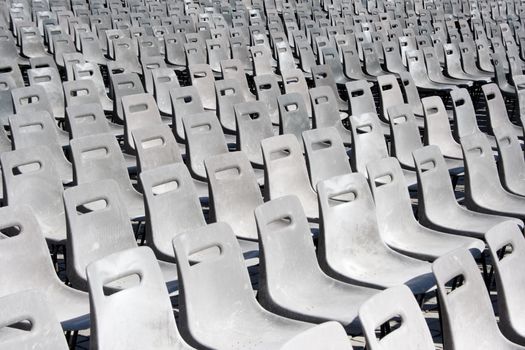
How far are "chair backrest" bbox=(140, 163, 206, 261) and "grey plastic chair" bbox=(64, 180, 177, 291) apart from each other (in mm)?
180

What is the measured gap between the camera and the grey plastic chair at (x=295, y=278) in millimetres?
4090

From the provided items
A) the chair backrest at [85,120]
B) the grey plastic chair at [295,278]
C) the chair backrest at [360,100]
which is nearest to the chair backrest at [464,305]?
the grey plastic chair at [295,278]

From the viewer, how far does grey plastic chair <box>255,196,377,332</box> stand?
4090 millimetres

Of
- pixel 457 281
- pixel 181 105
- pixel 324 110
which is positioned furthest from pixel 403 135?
pixel 457 281

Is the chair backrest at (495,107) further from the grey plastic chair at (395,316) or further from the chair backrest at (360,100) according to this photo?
the grey plastic chair at (395,316)

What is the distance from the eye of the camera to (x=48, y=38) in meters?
11.0

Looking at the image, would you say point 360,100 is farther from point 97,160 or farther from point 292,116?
point 97,160

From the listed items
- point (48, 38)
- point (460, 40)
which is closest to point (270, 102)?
point (48, 38)

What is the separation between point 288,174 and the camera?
566 centimetres

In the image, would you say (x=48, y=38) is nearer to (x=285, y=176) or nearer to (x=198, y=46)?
(x=198, y=46)

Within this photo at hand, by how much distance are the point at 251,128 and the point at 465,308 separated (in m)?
3.54

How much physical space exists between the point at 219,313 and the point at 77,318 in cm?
63

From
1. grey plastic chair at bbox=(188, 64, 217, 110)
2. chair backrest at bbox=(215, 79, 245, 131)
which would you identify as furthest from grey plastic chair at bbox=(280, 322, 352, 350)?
grey plastic chair at bbox=(188, 64, 217, 110)

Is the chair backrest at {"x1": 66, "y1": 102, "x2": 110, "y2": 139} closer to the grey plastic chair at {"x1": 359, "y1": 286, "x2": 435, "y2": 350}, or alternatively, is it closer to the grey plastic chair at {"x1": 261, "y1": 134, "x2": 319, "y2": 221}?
the grey plastic chair at {"x1": 261, "y1": 134, "x2": 319, "y2": 221}
